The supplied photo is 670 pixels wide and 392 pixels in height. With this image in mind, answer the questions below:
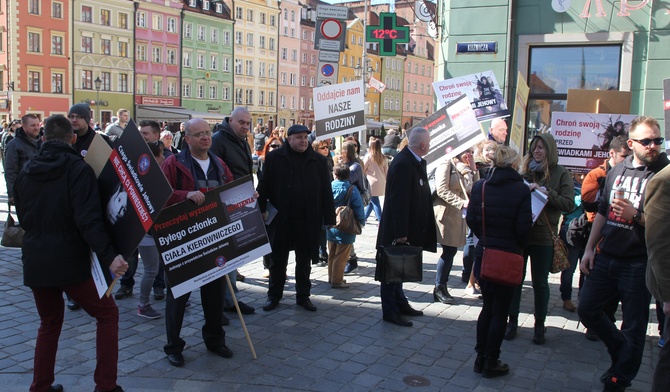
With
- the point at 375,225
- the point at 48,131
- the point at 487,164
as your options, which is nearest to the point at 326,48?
the point at 375,225

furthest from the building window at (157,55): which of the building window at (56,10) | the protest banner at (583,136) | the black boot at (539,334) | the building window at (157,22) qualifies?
the black boot at (539,334)

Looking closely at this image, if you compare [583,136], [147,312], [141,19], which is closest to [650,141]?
[583,136]

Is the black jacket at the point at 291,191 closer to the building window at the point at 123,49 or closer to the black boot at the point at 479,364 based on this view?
the black boot at the point at 479,364

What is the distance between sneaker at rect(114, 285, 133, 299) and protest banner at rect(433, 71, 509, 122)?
5.06m

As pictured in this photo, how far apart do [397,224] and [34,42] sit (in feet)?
169

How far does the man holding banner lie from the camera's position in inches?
200

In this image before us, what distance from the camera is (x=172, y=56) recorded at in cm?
6012

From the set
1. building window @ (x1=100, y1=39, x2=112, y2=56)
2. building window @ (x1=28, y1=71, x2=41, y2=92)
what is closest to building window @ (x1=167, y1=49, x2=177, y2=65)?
building window @ (x1=100, y1=39, x2=112, y2=56)

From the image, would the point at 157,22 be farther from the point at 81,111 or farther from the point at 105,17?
the point at 81,111

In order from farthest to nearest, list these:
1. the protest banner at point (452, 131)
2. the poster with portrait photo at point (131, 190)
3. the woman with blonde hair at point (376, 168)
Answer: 1. the woman with blonde hair at point (376, 168)
2. the protest banner at point (452, 131)
3. the poster with portrait photo at point (131, 190)

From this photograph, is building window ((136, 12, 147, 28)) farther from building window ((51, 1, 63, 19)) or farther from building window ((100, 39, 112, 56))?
building window ((51, 1, 63, 19))

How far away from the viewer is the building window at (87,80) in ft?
173

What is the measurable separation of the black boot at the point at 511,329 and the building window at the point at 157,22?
189 feet

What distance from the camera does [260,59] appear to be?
7012 centimetres
